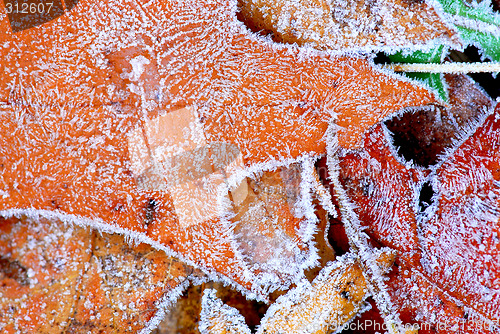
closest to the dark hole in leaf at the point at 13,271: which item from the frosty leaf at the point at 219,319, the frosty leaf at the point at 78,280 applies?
the frosty leaf at the point at 78,280

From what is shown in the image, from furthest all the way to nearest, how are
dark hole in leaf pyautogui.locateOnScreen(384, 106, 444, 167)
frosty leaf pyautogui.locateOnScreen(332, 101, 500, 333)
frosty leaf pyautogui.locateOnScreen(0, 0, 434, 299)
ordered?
dark hole in leaf pyautogui.locateOnScreen(384, 106, 444, 167) → frosty leaf pyautogui.locateOnScreen(332, 101, 500, 333) → frosty leaf pyautogui.locateOnScreen(0, 0, 434, 299)

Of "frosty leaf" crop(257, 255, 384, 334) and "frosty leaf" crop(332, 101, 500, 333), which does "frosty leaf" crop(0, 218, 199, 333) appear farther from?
"frosty leaf" crop(332, 101, 500, 333)

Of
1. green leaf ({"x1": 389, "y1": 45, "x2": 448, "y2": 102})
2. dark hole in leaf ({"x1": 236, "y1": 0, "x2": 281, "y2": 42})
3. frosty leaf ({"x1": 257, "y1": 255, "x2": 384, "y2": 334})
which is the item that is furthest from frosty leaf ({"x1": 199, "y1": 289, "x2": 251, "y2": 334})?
green leaf ({"x1": 389, "y1": 45, "x2": 448, "y2": 102})

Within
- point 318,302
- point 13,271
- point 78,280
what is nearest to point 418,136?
point 318,302

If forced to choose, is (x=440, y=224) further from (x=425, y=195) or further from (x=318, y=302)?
(x=318, y=302)

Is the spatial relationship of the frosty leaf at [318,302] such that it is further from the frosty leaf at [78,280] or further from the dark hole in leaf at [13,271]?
the dark hole in leaf at [13,271]

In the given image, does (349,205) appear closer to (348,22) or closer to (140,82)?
(348,22)

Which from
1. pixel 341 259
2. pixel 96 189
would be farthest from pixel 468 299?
pixel 96 189
